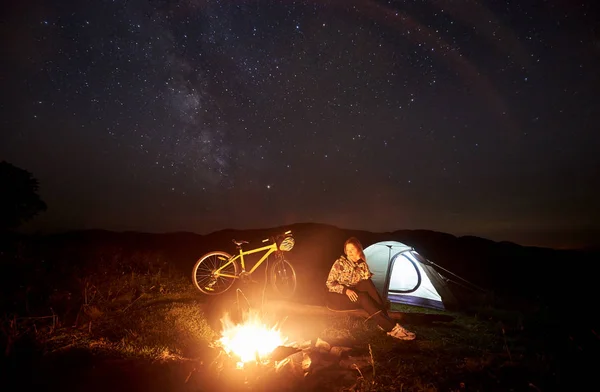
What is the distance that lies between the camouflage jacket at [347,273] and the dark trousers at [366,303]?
0.10 metres

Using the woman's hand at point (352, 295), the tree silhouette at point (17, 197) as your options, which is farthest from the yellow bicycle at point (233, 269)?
the tree silhouette at point (17, 197)

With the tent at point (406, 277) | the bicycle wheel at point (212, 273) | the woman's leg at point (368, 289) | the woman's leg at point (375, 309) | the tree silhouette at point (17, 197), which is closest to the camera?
the woman's leg at point (375, 309)

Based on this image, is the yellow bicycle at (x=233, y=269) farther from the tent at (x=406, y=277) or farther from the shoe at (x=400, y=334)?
the shoe at (x=400, y=334)

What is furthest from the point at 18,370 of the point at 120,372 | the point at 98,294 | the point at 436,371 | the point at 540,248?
the point at 540,248

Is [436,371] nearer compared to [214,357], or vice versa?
[214,357]

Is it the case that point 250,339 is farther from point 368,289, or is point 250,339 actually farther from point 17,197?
point 17,197

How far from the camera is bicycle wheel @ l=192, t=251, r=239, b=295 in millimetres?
8188

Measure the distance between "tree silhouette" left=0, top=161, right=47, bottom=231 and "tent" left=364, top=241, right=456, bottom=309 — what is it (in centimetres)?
2352

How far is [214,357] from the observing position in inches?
155

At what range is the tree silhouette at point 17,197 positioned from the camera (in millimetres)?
21750

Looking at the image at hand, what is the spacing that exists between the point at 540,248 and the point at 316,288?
4011 centimetres

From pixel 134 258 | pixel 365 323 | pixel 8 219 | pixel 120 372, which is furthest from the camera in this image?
pixel 8 219

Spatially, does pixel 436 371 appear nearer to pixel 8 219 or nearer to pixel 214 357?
pixel 214 357

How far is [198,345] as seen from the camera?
4.90 metres
